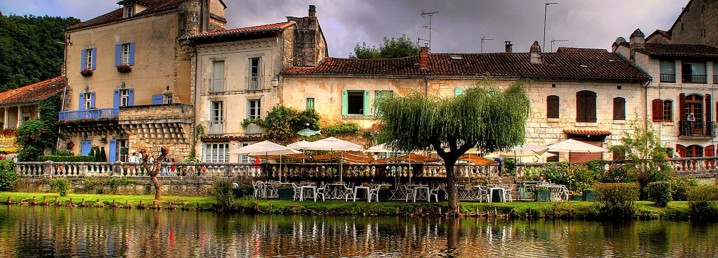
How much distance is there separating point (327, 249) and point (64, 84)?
37105 millimetres

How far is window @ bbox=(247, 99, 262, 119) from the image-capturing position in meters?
40.5

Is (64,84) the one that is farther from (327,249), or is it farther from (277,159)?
(327,249)

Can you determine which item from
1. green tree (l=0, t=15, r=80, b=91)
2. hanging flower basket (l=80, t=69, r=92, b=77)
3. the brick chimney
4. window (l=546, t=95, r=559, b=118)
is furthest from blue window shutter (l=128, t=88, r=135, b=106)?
window (l=546, t=95, r=559, b=118)

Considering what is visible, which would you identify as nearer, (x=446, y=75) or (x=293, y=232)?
(x=293, y=232)

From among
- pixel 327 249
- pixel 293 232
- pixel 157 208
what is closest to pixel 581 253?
pixel 327 249

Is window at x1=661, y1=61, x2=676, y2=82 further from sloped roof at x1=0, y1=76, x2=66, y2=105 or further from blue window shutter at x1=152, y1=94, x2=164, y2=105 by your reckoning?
sloped roof at x1=0, y1=76, x2=66, y2=105

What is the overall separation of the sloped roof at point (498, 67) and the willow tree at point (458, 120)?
1097 cm

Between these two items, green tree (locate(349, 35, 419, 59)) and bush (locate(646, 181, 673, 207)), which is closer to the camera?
bush (locate(646, 181, 673, 207))

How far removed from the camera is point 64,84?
162 ft

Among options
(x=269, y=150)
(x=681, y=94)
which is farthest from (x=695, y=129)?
(x=269, y=150)

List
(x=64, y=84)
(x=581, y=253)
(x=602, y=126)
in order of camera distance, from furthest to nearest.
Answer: (x=64, y=84)
(x=602, y=126)
(x=581, y=253)

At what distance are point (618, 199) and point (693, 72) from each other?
60.8 feet

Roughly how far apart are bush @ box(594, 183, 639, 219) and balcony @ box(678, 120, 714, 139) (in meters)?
16.4

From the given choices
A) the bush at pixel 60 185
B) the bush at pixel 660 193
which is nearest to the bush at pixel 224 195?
the bush at pixel 60 185
